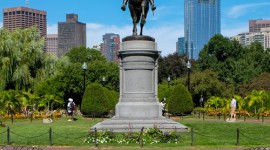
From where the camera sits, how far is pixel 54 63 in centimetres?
5472

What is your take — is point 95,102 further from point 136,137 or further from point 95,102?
point 136,137

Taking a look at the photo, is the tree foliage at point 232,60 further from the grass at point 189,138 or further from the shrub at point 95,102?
the grass at point 189,138

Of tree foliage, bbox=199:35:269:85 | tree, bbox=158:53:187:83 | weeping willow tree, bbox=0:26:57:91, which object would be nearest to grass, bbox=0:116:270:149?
weeping willow tree, bbox=0:26:57:91

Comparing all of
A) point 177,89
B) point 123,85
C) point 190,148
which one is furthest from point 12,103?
point 190,148

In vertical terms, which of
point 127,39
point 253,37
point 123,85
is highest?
point 253,37

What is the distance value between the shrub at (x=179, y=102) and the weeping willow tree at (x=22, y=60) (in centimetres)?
1658

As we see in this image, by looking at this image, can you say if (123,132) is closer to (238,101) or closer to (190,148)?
(190,148)

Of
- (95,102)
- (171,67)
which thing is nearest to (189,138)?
(95,102)

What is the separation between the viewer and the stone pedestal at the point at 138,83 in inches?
921

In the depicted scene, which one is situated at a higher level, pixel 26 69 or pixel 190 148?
pixel 26 69

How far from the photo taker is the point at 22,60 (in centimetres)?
4997

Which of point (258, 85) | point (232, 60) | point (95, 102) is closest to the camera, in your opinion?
point (95, 102)

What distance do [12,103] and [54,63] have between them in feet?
54.6

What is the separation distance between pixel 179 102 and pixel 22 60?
735 inches
